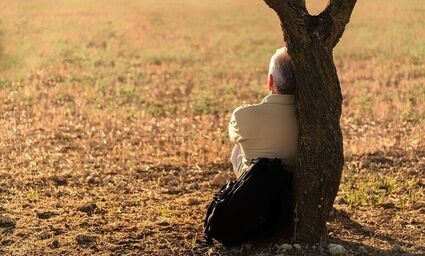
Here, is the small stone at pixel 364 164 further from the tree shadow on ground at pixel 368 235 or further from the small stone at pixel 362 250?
the small stone at pixel 362 250

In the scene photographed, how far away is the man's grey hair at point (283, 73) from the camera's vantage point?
5.05 meters

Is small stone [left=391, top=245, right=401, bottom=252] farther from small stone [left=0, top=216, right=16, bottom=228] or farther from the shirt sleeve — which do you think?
small stone [left=0, top=216, right=16, bottom=228]

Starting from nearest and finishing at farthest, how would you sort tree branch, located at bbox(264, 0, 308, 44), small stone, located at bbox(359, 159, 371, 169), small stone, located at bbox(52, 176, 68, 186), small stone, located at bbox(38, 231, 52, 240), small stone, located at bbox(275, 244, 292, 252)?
tree branch, located at bbox(264, 0, 308, 44) → small stone, located at bbox(275, 244, 292, 252) → small stone, located at bbox(38, 231, 52, 240) → small stone, located at bbox(52, 176, 68, 186) → small stone, located at bbox(359, 159, 371, 169)

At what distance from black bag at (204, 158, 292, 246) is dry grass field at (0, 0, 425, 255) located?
14cm

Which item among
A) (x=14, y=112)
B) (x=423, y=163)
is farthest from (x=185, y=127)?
(x=423, y=163)

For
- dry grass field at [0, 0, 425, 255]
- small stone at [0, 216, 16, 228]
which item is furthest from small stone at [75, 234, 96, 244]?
small stone at [0, 216, 16, 228]

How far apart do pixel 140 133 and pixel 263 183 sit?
17.8 feet

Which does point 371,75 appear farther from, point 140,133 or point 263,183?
point 263,183

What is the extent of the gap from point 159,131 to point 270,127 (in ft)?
17.6

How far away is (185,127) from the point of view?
1073 centimetres

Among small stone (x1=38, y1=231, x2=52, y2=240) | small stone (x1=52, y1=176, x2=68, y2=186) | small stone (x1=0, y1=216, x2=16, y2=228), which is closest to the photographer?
small stone (x1=38, y1=231, x2=52, y2=240)

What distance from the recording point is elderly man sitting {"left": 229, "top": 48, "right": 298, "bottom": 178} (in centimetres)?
508

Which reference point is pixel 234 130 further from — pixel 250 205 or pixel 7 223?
pixel 7 223

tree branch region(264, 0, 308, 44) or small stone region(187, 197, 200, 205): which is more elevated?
tree branch region(264, 0, 308, 44)
